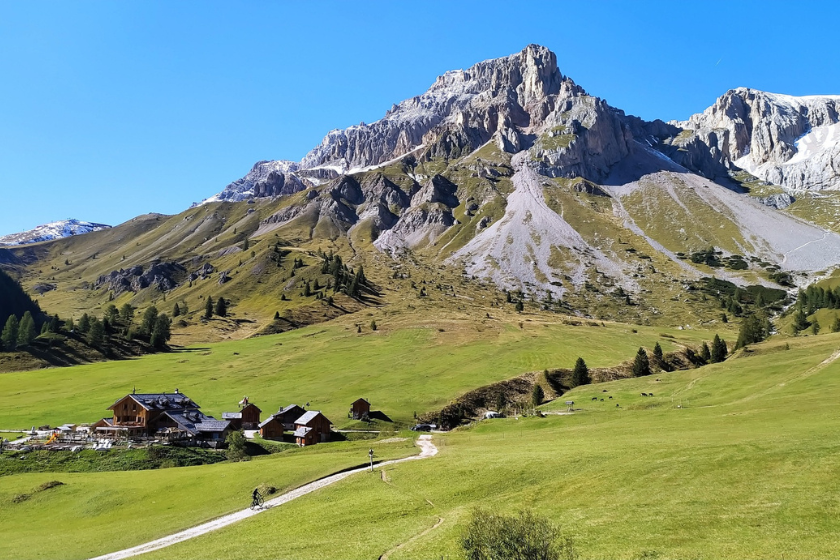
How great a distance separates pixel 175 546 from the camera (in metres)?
42.3

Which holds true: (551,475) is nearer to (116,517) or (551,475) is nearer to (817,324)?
(116,517)

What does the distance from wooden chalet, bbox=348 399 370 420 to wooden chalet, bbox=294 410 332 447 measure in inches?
355

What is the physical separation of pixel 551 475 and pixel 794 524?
19.3m

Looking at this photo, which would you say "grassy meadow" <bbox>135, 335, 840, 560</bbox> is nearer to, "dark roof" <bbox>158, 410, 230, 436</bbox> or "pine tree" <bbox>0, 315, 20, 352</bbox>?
"dark roof" <bbox>158, 410, 230, 436</bbox>

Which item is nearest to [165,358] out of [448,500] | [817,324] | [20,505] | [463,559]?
[20,505]

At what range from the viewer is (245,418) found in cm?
10406

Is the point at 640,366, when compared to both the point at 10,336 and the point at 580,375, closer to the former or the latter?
the point at 580,375

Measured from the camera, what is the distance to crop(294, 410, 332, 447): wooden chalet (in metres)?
94.6

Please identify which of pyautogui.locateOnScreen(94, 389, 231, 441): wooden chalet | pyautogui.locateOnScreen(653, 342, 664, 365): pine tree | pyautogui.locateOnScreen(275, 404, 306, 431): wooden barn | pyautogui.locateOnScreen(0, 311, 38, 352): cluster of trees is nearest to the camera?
pyautogui.locateOnScreen(94, 389, 231, 441): wooden chalet

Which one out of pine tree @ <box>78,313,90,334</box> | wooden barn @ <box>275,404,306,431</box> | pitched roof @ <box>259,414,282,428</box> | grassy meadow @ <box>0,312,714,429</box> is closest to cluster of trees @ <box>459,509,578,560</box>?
pitched roof @ <box>259,414,282,428</box>

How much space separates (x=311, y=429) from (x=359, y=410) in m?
14.5

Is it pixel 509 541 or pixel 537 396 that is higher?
pixel 509 541

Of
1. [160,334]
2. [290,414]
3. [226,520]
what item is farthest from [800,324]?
[160,334]

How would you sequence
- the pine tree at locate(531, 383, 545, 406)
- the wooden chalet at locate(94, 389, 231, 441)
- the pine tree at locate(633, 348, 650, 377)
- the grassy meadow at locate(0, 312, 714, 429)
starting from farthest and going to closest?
the pine tree at locate(633, 348, 650, 377)
the grassy meadow at locate(0, 312, 714, 429)
the pine tree at locate(531, 383, 545, 406)
the wooden chalet at locate(94, 389, 231, 441)
